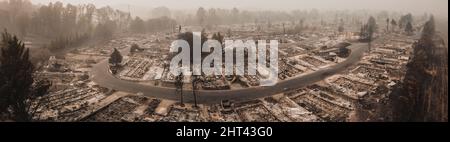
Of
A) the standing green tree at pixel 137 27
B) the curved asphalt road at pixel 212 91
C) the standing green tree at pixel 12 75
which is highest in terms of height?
the standing green tree at pixel 137 27

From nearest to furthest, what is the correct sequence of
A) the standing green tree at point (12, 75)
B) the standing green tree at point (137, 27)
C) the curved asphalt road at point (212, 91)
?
the standing green tree at point (12, 75)
the curved asphalt road at point (212, 91)
the standing green tree at point (137, 27)

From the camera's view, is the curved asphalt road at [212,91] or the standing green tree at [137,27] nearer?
the curved asphalt road at [212,91]

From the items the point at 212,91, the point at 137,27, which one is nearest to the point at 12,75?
the point at 212,91

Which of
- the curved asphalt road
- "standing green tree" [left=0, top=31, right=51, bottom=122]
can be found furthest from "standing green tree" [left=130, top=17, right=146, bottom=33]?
"standing green tree" [left=0, top=31, right=51, bottom=122]

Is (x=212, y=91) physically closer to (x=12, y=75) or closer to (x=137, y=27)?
(x=12, y=75)

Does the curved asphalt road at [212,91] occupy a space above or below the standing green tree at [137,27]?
below

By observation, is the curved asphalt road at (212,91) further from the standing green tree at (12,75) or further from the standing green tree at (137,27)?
the standing green tree at (137,27)

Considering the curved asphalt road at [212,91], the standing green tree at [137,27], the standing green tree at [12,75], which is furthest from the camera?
the standing green tree at [137,27]

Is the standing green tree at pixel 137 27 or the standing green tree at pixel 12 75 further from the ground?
the standing green tree at pixel 137 27

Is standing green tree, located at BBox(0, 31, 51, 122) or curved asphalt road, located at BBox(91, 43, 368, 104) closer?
standing green tree, located at BBox(0, 31, 51, 122)

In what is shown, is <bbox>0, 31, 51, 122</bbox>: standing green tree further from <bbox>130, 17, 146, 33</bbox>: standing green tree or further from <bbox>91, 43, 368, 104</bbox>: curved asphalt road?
<bbox>130, 17, 146, 33</bbox>: standing green tree

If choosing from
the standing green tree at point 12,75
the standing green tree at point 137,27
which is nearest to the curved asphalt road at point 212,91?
the standing green tree at point 12,75
